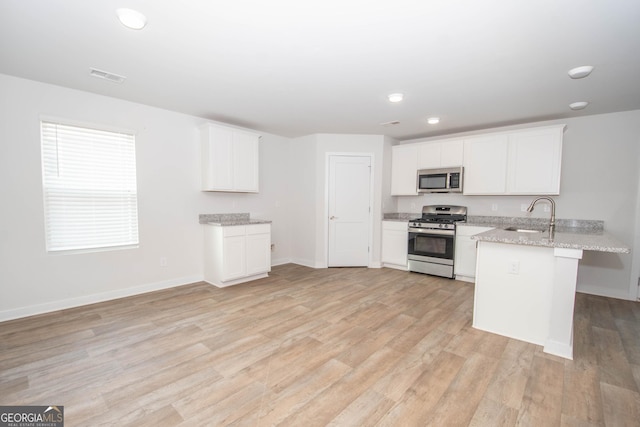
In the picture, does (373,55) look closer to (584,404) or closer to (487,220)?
(584,404)

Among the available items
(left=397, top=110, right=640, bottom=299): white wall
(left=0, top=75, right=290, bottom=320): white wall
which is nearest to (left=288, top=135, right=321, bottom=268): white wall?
(left=0, top=75, right=290, bottom=320): white wall

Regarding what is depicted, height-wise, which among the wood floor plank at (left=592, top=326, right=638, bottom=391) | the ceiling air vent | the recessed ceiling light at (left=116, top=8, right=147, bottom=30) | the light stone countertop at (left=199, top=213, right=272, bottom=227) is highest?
the ceiling air vent

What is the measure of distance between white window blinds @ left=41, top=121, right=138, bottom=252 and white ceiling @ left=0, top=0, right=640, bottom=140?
22.4 inches

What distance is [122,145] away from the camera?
11.6 feet

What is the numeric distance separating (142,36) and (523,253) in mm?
3663

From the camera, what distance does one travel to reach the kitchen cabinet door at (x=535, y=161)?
3.79 m

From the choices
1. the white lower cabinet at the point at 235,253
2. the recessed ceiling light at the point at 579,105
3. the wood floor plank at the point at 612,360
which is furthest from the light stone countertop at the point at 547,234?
the white lower cabinet at the point at 235,253

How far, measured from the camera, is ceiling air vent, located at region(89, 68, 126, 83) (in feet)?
8.77

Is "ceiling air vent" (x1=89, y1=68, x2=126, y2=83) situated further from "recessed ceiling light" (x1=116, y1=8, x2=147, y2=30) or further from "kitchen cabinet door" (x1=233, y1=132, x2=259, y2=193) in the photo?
"kitchen cabinet door" (x1=233, y1=132, x2=259, y2=193)

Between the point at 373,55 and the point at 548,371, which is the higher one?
the point at 373,55

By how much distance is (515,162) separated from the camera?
4070 mm

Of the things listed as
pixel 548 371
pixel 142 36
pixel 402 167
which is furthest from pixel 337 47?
pixel 402 167

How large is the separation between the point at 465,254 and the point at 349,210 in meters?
2.04

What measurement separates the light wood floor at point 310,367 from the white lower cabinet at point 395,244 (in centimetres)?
156
